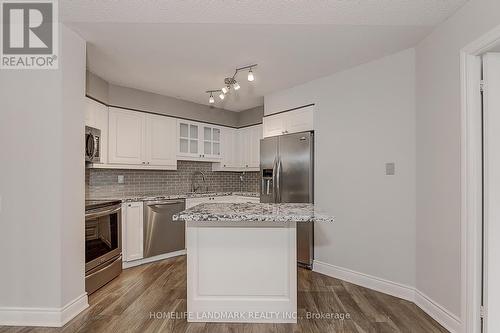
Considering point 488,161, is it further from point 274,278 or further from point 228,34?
point 228,34

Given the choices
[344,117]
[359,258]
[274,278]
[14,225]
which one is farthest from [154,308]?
[344,117]

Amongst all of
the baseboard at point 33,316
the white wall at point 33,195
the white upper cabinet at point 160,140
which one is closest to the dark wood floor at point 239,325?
the baseboard at point 33,316

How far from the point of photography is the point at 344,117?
3338 millimetres

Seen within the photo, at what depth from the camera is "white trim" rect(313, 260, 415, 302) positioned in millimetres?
2740

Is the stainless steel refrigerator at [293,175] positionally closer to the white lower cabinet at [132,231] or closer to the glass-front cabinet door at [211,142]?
the glass-front cabinet door at [211,142]

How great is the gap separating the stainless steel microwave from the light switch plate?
3.38 m

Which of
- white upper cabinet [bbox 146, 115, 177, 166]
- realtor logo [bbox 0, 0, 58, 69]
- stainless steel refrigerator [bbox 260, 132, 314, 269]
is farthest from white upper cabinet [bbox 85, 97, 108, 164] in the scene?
stainless steel refrigerator [bbox 260, 132, 314, 269]

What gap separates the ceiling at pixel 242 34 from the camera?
2094 mm

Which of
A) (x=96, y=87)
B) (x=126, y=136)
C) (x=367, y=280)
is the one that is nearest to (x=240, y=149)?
(x=126, y=136)

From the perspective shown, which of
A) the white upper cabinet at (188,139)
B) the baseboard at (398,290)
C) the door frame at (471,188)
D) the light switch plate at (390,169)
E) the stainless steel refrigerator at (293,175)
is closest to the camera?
the door frame at (471,188)

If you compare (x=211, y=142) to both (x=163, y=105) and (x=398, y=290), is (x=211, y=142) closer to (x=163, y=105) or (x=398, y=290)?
(x=163, y=105)

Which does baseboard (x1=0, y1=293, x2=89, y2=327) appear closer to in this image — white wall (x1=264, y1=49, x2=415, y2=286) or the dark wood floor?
the dark wood floor

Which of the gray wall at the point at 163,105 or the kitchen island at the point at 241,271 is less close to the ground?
the gray wall at the point at 163,105

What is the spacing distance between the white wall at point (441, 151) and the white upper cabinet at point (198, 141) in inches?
134
